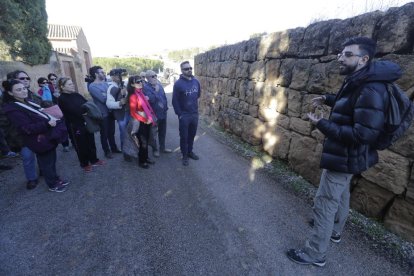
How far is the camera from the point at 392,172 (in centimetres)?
267

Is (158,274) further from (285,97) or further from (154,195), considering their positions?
(285,97)

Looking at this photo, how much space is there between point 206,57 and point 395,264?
829 centimetres

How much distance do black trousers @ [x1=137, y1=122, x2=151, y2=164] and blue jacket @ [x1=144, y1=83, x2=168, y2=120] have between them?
20.5 inches

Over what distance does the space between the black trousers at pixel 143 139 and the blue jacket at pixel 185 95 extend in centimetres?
76

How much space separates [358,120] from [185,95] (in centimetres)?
336

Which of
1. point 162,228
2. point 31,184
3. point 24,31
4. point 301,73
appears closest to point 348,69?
point 301,73

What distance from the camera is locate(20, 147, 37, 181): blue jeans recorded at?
142 inches

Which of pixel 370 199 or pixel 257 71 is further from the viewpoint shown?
pixel 257 71

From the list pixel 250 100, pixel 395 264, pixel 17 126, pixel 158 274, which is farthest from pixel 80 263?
pixel 250 100

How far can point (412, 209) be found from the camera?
254 cm

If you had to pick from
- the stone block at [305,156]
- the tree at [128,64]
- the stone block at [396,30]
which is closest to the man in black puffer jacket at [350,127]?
the stone block at [396,30]

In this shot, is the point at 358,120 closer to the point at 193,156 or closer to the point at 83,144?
the point at 193,156

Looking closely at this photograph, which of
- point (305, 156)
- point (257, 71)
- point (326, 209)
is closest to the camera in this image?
point (326, 209)

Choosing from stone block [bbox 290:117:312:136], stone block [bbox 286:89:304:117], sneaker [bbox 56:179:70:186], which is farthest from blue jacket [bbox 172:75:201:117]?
sneaker [bbox 56:179:70:186]
